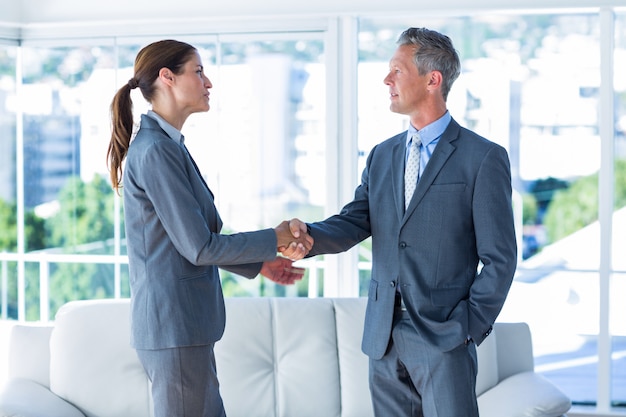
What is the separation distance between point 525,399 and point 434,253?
3.83 ft

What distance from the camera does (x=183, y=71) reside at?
2600 mm

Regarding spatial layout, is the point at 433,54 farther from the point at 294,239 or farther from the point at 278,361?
the point at 278,361

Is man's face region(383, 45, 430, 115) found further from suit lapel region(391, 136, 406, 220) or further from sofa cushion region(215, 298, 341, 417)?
sofa cushion region(215, 298, 341, 417)

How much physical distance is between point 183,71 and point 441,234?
2.91ft

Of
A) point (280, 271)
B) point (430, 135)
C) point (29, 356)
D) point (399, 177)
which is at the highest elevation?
point (430, 135)

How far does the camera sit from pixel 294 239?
2.88 metres

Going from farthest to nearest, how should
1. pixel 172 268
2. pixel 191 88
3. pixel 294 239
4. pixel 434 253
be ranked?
pixel 294 239 < pixel 191 88 < pixel 434 253 < pixel 172 268

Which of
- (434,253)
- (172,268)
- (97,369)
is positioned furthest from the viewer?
(97,369)

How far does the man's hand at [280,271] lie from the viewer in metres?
3.12

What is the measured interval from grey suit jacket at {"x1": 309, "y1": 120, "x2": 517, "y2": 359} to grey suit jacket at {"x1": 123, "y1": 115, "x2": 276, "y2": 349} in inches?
19.4

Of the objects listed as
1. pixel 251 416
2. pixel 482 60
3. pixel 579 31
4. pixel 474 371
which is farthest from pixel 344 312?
pixel 579 31

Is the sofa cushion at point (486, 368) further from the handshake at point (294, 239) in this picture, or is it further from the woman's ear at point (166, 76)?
the woman's ear at point (166, 76)

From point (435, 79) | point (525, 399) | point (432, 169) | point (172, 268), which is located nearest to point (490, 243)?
point (432, 169)

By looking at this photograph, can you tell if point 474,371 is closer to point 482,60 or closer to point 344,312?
point 344,312
